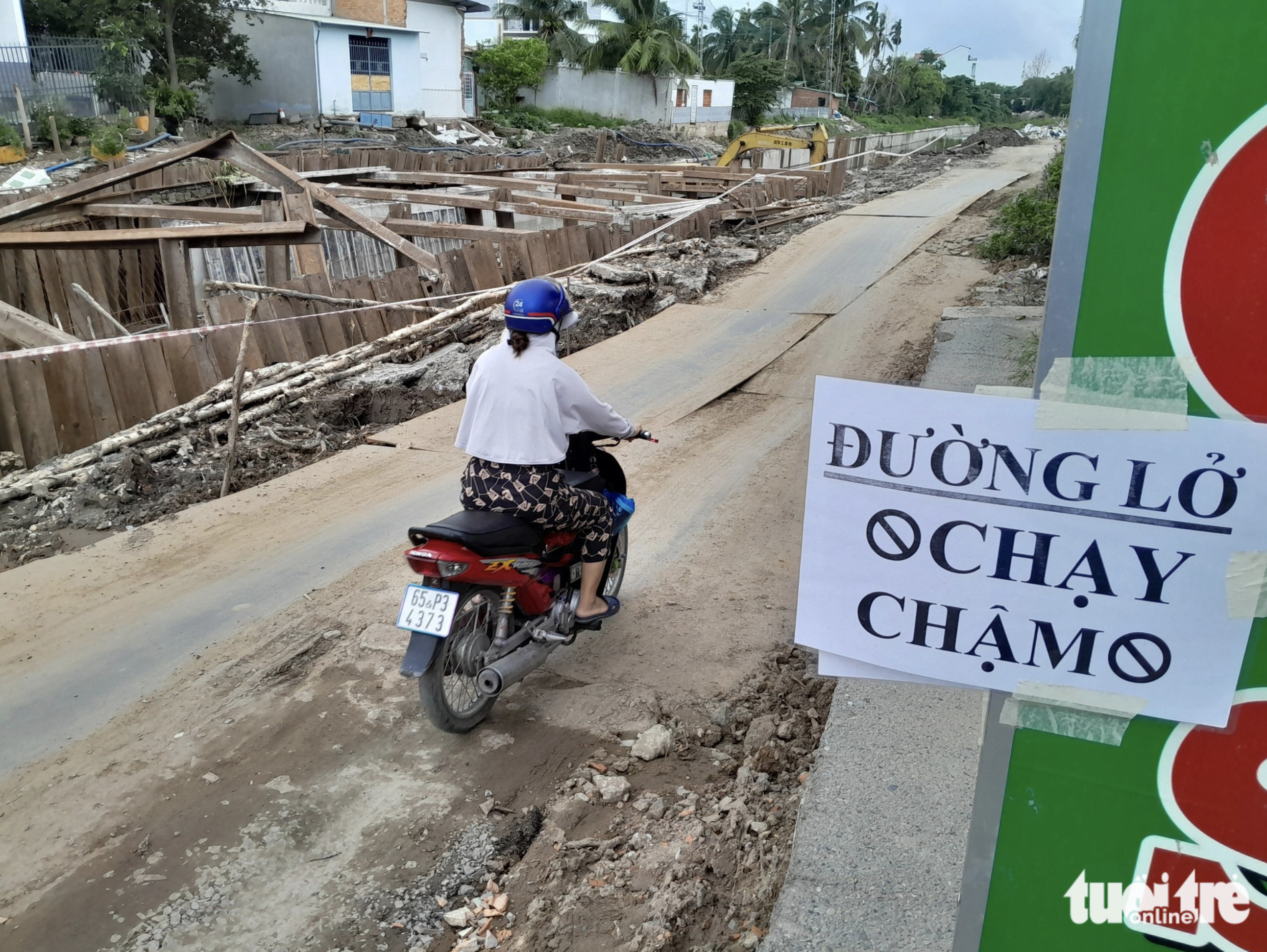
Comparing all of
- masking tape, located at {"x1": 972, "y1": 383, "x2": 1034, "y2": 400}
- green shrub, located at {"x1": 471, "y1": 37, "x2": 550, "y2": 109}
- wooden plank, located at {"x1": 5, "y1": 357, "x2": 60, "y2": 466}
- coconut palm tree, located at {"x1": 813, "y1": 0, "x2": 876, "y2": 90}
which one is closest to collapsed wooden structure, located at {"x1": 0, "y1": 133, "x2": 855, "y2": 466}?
wooden plank, located at {"x1": 5, "y1": 357, "x2": 60, "y2": 466}

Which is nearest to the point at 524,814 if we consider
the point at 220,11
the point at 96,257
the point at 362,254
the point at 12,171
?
the point at 96,257

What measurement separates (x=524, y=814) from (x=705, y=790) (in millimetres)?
703

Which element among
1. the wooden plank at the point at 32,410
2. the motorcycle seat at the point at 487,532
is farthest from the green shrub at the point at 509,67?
the motorcycle seat at the point at 487,532

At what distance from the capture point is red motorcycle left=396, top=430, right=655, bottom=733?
12.7ft

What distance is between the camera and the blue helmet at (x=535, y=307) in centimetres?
406

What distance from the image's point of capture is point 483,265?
11.5 m

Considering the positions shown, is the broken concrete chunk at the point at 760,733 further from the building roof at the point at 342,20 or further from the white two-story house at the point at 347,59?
the building roof at the point at 342,20

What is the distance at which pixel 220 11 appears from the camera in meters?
36.9

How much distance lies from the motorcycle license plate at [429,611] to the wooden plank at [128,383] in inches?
202

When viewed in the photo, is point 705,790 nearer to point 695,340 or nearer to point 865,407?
point 865,407

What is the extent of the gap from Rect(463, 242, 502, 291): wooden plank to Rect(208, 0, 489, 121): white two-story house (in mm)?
32453

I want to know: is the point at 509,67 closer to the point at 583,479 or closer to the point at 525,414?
the point at 583,479

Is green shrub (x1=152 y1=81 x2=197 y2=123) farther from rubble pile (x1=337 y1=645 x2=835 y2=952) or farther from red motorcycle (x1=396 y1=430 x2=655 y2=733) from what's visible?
rubble pile (x1=337 y1=645 x2=835 y2=952)

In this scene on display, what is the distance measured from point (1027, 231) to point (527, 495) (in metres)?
11.1
